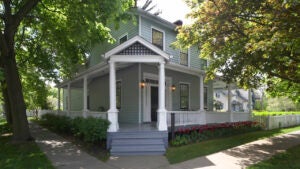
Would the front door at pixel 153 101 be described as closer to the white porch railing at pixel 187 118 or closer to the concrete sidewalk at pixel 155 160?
the white porch railing at pixel 187 118

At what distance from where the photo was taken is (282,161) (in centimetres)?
715

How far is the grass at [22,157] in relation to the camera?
21.9 ft

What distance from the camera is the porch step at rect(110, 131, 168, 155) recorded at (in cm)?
815

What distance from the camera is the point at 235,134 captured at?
12.8 meters

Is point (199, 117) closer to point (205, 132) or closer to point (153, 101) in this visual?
point (205, 132)

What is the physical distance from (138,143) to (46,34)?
28.5ft

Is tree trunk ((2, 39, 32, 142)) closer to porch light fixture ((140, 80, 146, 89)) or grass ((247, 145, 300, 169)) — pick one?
porch light fixture ((140, 80, 146, 89))

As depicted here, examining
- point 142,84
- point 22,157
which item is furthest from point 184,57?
point 22,157

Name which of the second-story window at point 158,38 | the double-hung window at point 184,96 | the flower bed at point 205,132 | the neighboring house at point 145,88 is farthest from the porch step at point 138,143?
the double-hung window at point 184,96

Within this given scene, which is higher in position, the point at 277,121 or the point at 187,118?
the point at 187,118

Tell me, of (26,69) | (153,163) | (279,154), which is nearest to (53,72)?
(26,69)

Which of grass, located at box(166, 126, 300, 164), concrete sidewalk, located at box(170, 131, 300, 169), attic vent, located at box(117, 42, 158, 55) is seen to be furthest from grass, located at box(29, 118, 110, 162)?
attic vent, located at box(117, 42, 158, 55)

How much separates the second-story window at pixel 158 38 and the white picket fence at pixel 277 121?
8817 millimetres

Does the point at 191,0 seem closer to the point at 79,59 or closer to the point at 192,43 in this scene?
the point at 192,43
